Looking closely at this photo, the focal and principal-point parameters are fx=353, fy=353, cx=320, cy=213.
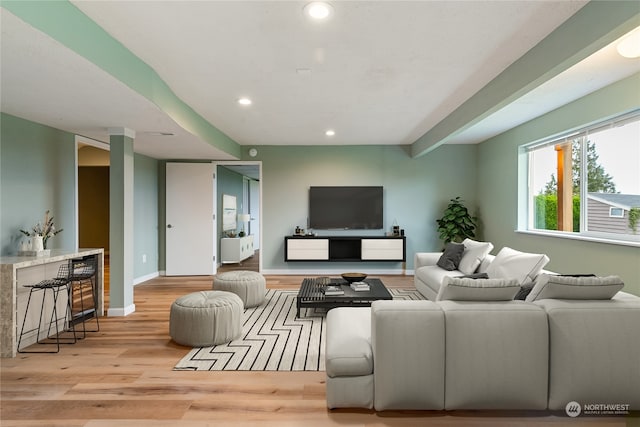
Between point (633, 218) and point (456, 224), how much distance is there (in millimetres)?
3061

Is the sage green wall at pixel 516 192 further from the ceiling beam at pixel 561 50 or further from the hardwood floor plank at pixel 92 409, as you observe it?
the hardwood floor plank at pixel 92 409

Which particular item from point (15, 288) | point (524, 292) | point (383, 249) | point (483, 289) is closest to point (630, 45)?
point (524, 292)

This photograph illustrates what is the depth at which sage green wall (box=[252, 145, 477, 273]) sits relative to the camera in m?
6.79

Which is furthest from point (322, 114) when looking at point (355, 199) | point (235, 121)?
point (355, 199)

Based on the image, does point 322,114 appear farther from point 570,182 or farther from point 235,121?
point 570,182

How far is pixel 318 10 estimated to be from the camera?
2.20m

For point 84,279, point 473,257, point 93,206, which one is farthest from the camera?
point 93,206

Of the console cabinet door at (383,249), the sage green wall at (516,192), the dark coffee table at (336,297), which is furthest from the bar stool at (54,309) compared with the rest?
the sage green wall at (516,192)

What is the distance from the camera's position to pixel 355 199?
675 centimetres

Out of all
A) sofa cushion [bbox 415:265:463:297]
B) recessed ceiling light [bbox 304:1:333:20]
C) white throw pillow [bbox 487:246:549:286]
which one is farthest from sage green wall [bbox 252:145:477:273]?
recessed ceiling light [bbox 304:1:333:20]

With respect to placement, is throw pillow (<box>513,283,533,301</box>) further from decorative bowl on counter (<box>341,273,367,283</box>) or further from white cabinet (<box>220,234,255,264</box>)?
white cabinet (<box>220,234,255,264</box>)

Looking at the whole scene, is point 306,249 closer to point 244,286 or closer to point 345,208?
point 345,208
